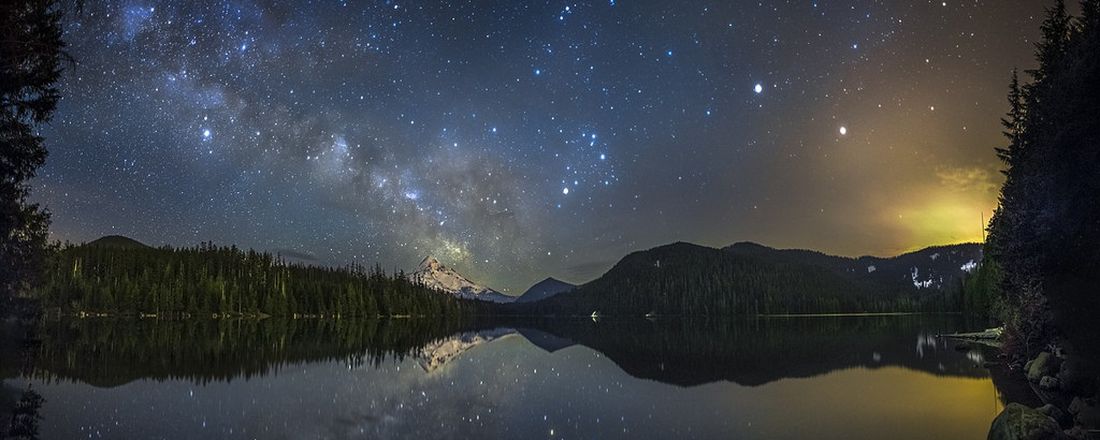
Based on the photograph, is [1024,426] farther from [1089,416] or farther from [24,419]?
[24,419]

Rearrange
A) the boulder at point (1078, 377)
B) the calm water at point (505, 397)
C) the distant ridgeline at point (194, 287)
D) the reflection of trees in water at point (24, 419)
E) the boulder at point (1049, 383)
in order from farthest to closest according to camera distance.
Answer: the distant ridgeline at point (194, 287)
the boulder at point (1049, 383)
the boulder at point (1078, 377)
the calm water at point (505, 397)
the reflection of trees in water at point (24, 419)

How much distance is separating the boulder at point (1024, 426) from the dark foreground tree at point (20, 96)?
26629 millimetres

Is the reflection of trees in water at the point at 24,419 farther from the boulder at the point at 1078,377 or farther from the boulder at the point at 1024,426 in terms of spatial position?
the boulder at the point at 1078,377

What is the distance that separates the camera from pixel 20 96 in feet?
70.0

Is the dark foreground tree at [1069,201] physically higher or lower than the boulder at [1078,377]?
higher

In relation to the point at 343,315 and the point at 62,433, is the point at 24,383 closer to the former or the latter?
the point at 62,433

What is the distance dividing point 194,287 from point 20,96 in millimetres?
152997

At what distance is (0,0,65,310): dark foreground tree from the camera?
16.8m

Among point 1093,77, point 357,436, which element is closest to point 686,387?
point 357,436

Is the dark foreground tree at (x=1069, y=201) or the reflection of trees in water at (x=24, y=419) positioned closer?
the reflection of trees in water at (x=24, y=419)

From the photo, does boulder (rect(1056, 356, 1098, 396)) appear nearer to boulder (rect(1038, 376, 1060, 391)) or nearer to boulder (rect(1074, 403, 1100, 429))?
boulder (rect(1038, 376, 1060, 391))

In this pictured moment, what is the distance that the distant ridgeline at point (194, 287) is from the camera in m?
142

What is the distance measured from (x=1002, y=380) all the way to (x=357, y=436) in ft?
95.9

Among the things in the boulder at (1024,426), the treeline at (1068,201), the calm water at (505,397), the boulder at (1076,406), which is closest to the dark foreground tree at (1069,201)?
the treeline at (1068,201)
